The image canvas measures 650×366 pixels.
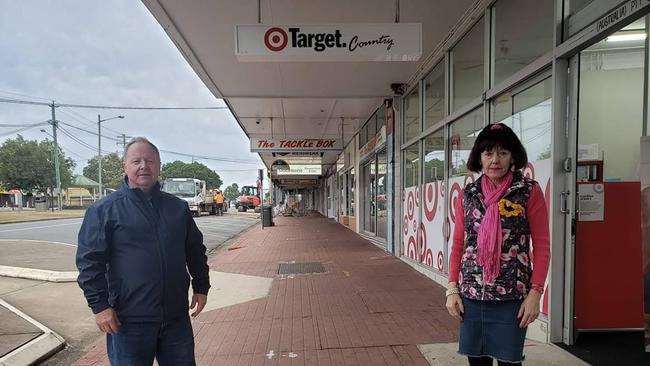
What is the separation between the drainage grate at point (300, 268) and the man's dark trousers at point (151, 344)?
212 inches

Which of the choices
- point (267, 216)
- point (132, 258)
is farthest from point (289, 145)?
point (132, 258)

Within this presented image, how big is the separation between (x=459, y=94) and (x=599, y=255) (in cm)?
319

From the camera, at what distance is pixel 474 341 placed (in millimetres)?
2111

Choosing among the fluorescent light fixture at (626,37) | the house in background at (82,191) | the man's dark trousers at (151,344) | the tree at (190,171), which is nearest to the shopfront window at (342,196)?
the fluorescent light fixture at (626,37)

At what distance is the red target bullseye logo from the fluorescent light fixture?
9.64 ft

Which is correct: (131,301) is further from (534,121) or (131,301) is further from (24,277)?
(24,277)

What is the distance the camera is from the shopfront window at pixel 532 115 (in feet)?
12.9

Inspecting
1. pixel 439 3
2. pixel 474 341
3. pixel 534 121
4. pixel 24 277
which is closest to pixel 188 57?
pixel 439 3

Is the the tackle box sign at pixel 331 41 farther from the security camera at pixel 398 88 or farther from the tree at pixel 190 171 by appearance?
the tree at pixel 190 171

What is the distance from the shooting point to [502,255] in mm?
2006

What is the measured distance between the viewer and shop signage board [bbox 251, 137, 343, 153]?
1448cm

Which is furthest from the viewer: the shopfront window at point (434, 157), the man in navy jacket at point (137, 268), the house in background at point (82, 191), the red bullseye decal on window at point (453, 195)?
the house in background at point (82, 191)

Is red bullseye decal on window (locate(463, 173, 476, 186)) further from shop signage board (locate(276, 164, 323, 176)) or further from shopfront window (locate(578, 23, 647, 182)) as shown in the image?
shop signage board (locate(276, 164, 323, 176))

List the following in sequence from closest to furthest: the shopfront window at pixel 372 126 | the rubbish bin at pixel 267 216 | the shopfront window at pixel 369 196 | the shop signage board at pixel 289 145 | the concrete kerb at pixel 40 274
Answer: the concrete kerb at pixel 40 274 < the shopfront window at pixel 372 126 < the shopfront window at pixel 369 196 < the shop signage board at pixel 289 145 < the rubbish bin at pixel 267 216
